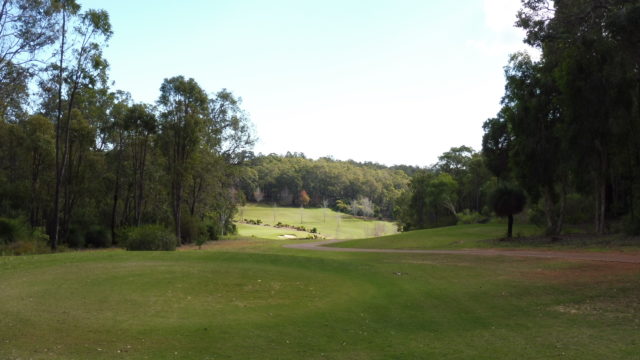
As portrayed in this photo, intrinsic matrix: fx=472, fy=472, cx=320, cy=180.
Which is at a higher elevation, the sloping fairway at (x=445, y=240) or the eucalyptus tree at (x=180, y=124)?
the eucalyptus tree at (x=180, y=124)

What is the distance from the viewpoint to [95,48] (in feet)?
104

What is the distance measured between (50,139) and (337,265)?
29.1 metres

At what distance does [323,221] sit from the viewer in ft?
394

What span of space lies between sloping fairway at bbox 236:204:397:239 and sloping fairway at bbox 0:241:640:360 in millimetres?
72174

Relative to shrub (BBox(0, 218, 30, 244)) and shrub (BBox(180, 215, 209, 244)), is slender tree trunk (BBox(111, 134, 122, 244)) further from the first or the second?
shrub (BBox(0, 218, 30, 244))

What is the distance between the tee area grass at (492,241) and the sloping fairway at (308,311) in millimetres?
9720

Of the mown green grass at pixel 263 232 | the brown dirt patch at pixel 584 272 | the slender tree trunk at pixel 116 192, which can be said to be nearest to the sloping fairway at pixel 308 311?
the brown dirt patch at pixel 584 272

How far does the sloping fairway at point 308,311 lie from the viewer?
27.6 feet

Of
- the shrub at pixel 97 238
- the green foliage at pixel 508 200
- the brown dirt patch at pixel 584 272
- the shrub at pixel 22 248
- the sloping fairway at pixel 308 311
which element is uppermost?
the green foliage at pixel 508 200

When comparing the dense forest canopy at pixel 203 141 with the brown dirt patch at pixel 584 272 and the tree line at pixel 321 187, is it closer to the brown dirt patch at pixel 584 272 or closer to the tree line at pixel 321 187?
the brown dirt patch at pixel 584 272

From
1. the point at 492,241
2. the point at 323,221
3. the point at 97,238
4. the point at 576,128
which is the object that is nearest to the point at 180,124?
the point at 97,238

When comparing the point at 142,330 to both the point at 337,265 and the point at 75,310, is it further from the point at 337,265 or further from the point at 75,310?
the point at 337,265

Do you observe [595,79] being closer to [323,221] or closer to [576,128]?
[576,128]

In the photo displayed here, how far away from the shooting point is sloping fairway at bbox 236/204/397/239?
10194 cm
